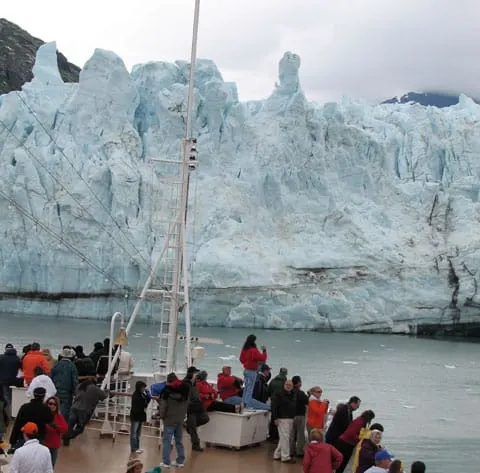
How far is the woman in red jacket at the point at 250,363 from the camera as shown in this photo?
806 cm

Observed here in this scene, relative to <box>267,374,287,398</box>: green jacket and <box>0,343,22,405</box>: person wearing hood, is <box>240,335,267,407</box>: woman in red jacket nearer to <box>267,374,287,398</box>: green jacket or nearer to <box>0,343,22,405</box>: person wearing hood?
<box>267,374,287,398</box>: green jacket

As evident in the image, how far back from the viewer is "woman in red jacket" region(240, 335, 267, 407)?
26.5 ft

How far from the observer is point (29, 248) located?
3153cm

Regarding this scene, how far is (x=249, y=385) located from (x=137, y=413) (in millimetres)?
1447

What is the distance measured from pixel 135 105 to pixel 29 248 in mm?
7044

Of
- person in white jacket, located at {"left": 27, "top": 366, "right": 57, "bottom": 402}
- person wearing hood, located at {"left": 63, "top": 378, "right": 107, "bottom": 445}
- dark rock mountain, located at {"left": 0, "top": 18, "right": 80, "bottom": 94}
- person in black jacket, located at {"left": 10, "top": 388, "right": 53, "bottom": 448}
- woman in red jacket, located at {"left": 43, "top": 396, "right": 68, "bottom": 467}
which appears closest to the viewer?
person in black jacket, located at {"left": 10, "top": 388, "right": 53, "bottom": 448}

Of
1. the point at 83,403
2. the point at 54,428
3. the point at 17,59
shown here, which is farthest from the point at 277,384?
the point at 17,59

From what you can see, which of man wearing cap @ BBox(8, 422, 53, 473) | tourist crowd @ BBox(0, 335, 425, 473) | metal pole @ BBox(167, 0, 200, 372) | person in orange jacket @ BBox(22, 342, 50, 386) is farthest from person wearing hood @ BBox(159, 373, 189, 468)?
man wearing cap @ BBox(8, 422, 53, 473)

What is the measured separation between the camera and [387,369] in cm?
2572

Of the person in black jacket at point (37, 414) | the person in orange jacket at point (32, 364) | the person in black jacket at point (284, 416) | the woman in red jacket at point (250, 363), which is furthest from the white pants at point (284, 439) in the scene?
the person in black jacket at point (37, 414)

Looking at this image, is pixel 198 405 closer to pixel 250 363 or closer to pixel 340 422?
pixel 250 363

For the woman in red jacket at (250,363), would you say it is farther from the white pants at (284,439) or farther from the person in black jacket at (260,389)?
the white pants at (284,439)

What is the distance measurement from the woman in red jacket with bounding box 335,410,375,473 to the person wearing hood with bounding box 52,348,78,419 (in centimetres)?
227

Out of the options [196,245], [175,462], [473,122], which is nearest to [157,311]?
[196,245]
